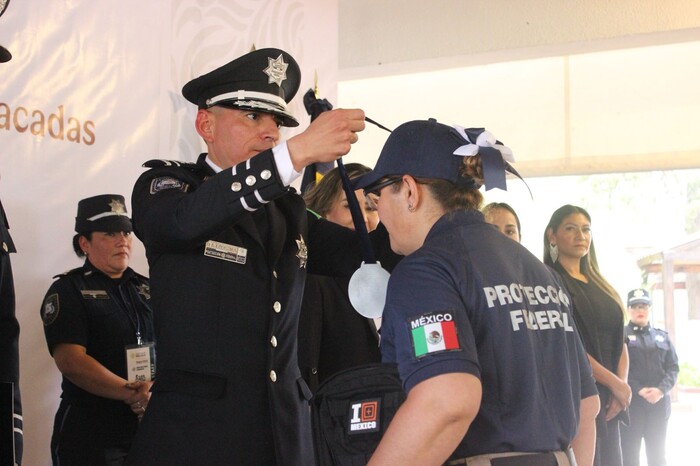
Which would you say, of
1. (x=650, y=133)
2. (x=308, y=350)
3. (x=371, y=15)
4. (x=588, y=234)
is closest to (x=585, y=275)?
(x=588, y=234)

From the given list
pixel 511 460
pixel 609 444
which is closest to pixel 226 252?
pixel 511 460

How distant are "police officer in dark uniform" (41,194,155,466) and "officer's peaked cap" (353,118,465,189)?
1562mm

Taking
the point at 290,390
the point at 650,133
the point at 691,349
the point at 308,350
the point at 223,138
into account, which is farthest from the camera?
the point at 691,349

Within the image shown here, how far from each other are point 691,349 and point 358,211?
5921mm

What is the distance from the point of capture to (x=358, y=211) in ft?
6.72

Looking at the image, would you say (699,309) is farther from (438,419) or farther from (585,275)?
(438,419)

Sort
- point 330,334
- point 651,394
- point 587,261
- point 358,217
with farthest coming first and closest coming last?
1. point 651,394
2. point 587,261
3. point 330,334
4. point 358,217

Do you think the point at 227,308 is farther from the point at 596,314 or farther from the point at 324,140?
the point at 596,314

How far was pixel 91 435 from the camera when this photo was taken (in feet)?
9.98

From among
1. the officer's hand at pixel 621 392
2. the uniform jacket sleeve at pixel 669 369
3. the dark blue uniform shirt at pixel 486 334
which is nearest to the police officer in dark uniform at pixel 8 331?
the dark blue uniform shirt at pixel 486 334

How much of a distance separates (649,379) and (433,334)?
5.70 m

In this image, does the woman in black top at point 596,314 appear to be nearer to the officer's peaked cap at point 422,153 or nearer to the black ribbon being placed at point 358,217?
the black ribbon being placed at point 358,217

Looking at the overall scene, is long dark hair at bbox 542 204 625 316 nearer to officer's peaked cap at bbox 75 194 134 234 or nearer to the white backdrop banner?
the white backdrop banner

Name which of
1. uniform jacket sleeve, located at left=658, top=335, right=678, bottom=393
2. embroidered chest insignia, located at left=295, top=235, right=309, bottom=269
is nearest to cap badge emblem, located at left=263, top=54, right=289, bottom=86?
embroidered chest insignia, located at left=295, top=235, right=309, bottom=269
